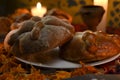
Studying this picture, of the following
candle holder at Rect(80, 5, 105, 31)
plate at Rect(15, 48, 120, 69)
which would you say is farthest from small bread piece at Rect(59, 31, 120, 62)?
candle holder at Rect(80, 5, 105, 31)

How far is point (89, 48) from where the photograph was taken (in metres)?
0.62

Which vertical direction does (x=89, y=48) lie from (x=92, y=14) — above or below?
below

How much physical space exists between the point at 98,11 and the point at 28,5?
0.84 metres

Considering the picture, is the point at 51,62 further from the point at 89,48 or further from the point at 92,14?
the point at 92,14

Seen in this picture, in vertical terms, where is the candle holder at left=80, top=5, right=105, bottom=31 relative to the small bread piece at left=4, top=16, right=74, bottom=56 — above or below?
above

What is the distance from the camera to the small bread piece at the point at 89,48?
616 millimetres

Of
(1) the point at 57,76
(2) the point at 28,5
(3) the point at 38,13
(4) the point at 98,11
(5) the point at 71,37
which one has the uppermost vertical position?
(2) the point at 28,5

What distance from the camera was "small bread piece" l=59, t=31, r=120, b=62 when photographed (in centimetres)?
62

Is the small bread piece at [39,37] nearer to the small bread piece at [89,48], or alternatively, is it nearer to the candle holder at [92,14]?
the small bread piece at [89,48]

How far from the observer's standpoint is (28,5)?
62.5 inches

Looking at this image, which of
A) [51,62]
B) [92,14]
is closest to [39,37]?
[51,62]

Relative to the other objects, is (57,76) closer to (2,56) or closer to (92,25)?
(2,56)

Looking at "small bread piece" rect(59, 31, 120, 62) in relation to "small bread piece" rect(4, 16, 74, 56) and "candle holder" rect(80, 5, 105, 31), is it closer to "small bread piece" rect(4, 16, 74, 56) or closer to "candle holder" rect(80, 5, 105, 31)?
"small bread piece" rect(4, 16, 74, 56)

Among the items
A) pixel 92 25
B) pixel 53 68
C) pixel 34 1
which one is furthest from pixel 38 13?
pixel 53 68
